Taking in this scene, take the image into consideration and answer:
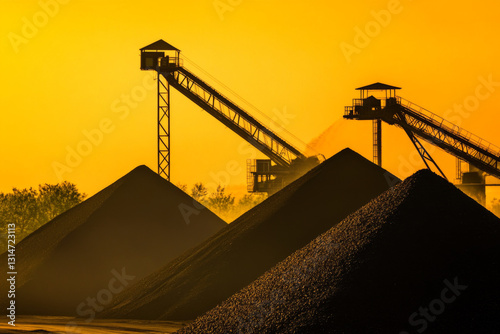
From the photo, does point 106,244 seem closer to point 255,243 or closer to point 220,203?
point 255,243

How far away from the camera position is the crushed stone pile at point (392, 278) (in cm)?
1731

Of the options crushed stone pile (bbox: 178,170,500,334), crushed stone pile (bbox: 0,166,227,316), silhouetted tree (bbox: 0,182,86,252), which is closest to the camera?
crushed stone pile (bbox: 178,170,500,334)

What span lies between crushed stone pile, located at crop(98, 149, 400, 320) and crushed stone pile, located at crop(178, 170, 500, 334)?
439 cm

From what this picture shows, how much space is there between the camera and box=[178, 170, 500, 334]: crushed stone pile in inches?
682

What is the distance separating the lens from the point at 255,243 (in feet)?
87.6

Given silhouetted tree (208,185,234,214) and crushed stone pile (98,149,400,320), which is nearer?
crushed stone pile (98,149,400,320)

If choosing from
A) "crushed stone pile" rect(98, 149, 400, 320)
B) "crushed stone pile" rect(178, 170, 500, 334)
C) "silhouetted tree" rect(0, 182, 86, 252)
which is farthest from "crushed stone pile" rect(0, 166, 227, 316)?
"silhouetted tree" rect(0, 182, 86, 252)

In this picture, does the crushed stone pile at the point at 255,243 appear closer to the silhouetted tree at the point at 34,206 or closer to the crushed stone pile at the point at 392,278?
the crushed stone pile at the point at 392,278

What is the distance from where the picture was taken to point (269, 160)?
4466 centimetres

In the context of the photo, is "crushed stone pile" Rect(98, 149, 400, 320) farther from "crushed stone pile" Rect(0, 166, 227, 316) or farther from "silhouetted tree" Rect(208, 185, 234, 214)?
"silhouetted tree" Rect(208, 185, 234, 214)

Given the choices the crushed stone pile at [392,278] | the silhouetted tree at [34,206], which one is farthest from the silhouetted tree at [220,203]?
the crushed stone pile at [392,278]

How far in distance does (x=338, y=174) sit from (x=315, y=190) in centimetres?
127

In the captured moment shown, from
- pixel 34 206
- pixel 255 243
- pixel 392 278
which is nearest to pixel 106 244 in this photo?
pixel 255 243

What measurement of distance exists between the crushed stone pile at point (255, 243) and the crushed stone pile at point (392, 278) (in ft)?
14.4
